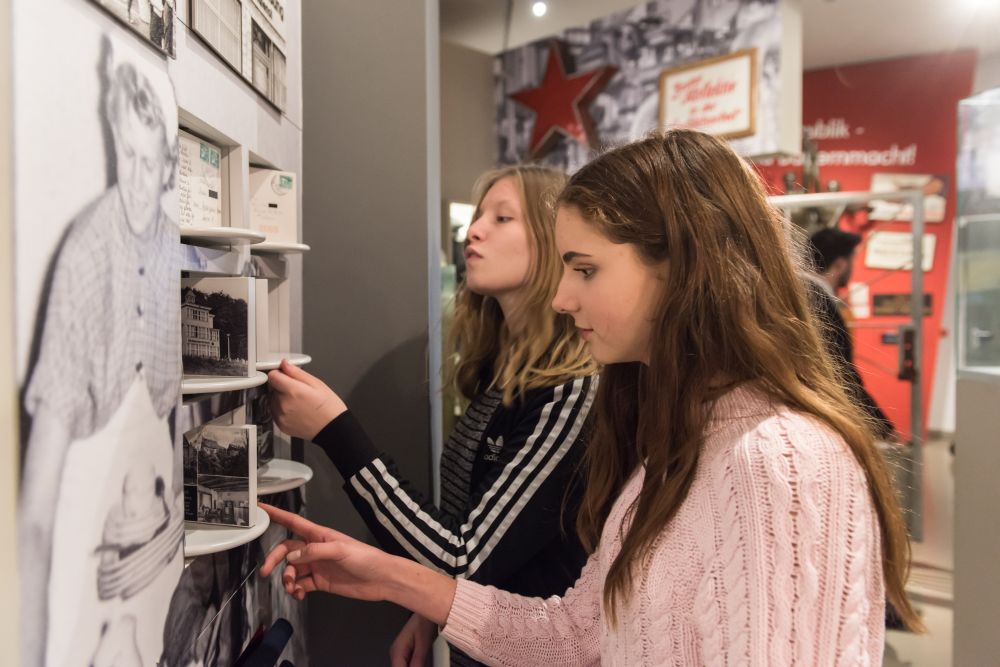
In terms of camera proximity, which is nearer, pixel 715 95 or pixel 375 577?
pixel 375 577

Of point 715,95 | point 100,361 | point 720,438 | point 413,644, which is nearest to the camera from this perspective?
point 100,361

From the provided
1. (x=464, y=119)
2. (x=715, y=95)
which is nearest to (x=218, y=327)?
(x=715, y=95)

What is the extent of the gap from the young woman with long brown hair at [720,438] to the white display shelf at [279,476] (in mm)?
640

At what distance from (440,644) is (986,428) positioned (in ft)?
6.14

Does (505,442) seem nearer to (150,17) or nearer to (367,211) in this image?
(367,211)

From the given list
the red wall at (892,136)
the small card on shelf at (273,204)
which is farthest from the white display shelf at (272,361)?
the red wall at (892,136)

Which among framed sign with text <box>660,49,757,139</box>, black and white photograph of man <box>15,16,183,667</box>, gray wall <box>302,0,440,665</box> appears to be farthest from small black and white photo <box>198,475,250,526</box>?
framed sign with text <box>660,49,757,139</box>

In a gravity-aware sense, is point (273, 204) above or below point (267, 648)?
above

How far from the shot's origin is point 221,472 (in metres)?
1.10

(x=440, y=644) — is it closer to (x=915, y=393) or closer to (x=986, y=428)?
(x=986, y=428)

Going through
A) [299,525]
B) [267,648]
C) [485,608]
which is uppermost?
[299,525]

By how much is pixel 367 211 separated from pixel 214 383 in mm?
900

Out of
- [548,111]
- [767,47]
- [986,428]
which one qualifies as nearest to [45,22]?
[986,428]

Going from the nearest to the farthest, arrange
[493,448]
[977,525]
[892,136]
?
[493,448], [977,525], [892,136]
